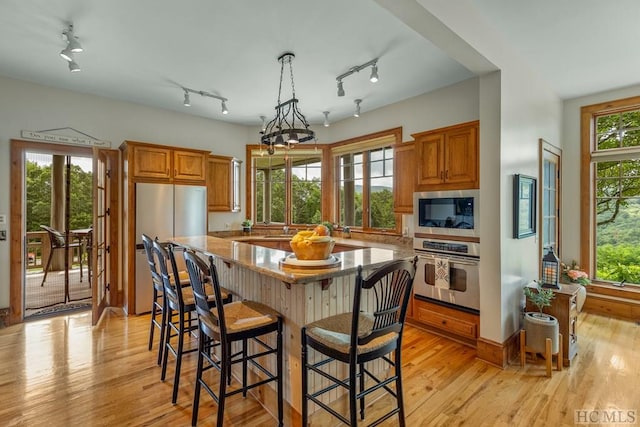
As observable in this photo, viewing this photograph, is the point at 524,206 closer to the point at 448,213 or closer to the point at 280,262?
the point at 448,213

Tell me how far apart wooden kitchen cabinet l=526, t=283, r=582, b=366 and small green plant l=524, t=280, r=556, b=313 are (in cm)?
6

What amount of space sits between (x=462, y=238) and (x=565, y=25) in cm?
192

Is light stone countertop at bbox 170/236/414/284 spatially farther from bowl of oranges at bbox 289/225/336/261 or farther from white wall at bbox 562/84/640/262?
white wall at bbox 562/84/640/262

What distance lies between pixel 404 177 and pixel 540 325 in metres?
2.13

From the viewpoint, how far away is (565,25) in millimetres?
2498

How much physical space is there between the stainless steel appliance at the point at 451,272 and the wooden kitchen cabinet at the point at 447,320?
0.08m

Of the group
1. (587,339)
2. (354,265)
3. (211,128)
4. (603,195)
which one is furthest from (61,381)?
(603,195)

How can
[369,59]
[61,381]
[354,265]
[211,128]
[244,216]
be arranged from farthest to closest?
[244,216], [211,128], [369,59], [61,381], [354,265]

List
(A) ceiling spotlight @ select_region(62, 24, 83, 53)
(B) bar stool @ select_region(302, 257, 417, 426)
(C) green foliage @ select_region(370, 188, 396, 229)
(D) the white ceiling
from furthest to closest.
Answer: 1. (C) green foliage @ select_region(370, 188, 396, 229)
2. (A) ceiling spotlight @ select_region(62, 24, 83, 53)
3. (D) the white ceiling
4. (B) bar stool @ select_region(302, 257, 417, 426)

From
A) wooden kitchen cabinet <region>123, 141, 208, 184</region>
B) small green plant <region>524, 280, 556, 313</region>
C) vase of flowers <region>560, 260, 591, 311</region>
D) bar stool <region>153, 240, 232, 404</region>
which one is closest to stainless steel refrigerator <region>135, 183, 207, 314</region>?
wooden kitchen cabinet <region>123, 141, 208, 184</region>

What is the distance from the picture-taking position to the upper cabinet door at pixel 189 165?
14.1 ft

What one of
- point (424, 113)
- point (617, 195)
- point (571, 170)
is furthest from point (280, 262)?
point (617, 195)

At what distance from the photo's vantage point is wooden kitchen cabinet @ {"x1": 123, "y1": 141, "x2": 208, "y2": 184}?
396 centimetres

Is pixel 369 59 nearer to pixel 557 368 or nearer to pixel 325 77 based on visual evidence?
pixel 325 77
